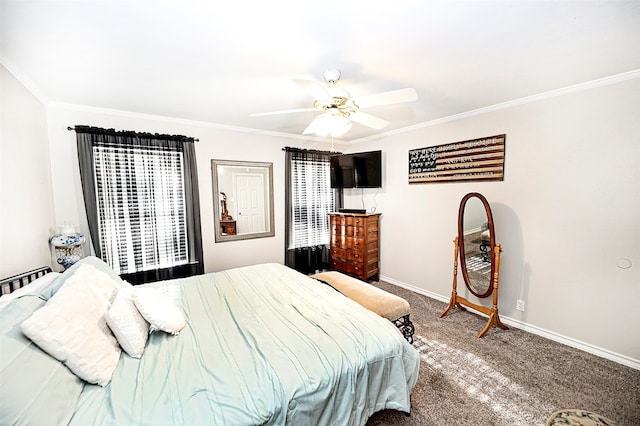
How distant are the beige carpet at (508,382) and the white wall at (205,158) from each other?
8.89ft

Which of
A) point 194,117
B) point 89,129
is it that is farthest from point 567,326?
point 89,129

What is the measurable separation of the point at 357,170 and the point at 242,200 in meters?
2.00

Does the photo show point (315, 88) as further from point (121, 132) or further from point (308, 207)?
point (308, 207)

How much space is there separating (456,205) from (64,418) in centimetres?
384

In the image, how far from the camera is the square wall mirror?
153 inches

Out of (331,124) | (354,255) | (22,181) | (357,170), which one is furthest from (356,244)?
(22,181)

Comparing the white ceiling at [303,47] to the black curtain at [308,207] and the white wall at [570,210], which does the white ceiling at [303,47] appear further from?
the black curtain at [308,207]

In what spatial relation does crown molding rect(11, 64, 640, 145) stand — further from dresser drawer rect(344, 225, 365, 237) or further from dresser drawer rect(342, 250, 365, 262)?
dresser drawer rect(342, 250, 365, 262)

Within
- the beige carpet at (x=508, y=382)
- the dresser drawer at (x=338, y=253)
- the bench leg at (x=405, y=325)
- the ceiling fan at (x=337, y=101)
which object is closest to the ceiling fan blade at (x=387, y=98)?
the ceiling fan at (x=337, y=101)

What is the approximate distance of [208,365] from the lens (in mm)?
1386

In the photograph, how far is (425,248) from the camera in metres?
3.88

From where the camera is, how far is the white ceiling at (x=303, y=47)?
1.39 metres

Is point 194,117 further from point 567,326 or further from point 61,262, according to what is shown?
point 567,326

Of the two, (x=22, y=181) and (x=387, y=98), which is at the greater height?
(x=387, y=98)
